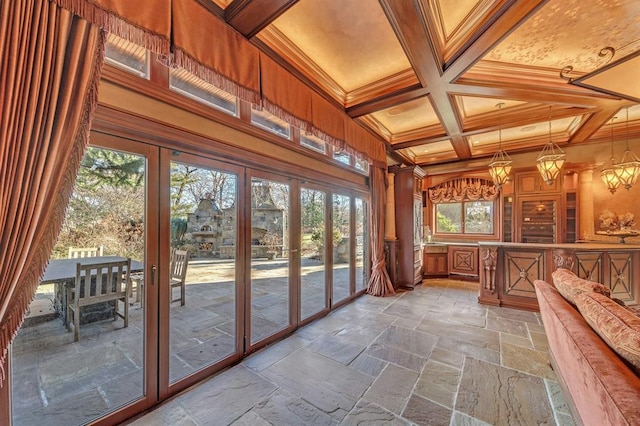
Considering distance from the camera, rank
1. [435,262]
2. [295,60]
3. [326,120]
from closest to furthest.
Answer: [295,60]
[326,120]
[435,262]

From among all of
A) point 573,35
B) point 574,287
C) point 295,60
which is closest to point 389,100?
point 295,60

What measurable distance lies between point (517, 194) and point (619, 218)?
1627mm

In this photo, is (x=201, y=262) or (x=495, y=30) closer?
(x=495, y=30)

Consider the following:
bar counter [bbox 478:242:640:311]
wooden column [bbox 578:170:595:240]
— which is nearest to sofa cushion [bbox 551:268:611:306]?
bar counter [bbox 478:242:640:311]

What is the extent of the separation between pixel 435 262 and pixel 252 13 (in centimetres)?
607

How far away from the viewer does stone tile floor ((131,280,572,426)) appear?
179 centimetres

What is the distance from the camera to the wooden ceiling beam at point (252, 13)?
5.96 ft

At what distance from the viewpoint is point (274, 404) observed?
1.91 m

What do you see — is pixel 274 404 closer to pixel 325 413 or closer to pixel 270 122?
pixel 325 413

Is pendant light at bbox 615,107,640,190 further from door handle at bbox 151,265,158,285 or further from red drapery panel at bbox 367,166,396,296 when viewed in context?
door handle at bbox 151,265,158,285

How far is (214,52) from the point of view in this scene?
6.24 ft

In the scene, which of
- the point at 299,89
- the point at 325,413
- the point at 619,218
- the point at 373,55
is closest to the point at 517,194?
the point at 619,218

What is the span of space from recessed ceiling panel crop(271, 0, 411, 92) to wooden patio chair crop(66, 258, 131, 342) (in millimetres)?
2444

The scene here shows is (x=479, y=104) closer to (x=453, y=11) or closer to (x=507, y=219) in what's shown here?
(x=453, y=11)
